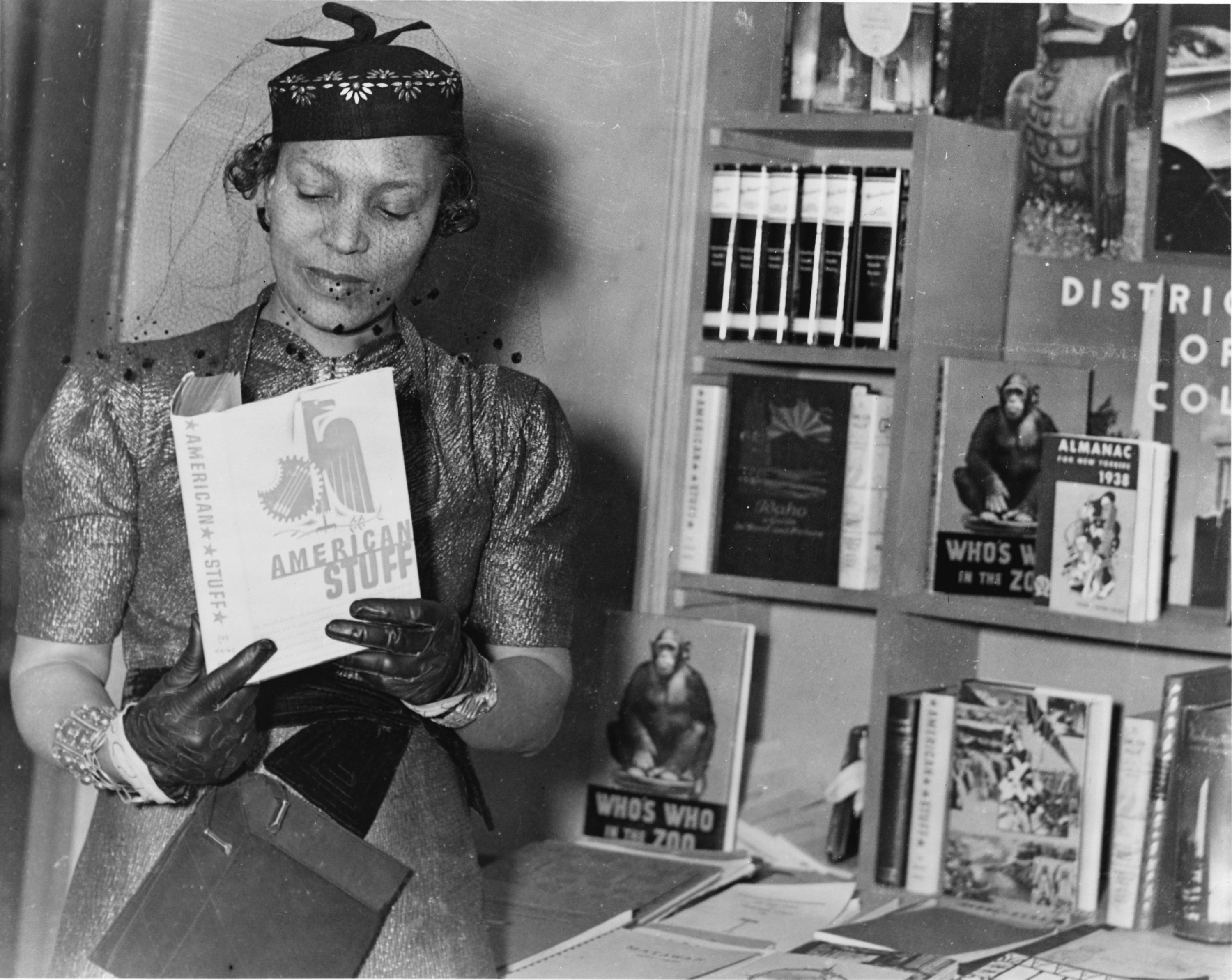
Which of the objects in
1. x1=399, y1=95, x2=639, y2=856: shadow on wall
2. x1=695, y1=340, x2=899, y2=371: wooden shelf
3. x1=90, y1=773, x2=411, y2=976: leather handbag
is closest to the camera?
x1=90, y1=773, x2=411, y2=976: leather handbag

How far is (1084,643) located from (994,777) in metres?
0.24

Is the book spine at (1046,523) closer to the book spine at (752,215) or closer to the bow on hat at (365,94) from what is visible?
the book spine at (752,215)

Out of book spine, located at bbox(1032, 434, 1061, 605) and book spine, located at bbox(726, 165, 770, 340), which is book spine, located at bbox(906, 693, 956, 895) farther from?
book spine, located at bbox(726, 165, 770, 340)

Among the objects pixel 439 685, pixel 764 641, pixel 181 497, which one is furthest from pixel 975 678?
pixel 181 497

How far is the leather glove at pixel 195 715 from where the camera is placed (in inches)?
37.3

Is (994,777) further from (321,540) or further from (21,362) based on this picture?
(21,362)

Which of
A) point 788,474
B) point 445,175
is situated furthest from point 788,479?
point 445,175

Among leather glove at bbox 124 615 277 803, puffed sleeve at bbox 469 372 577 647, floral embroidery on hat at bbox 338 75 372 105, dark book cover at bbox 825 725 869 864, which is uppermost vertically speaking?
floral embroidery on hat at bbox 338 75 372 105

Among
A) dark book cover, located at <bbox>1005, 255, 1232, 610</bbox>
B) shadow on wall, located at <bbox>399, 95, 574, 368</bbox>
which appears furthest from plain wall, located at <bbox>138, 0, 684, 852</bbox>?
dark book cover, located at <bbox>1005, 255, 1232, 610</bbox>

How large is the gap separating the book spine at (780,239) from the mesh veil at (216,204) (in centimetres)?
53

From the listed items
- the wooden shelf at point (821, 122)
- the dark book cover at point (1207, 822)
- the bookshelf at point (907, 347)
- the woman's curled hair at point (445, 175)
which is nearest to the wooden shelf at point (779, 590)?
the bookshelf at point (907, 347)

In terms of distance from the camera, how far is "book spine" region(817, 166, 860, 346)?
1.59 m

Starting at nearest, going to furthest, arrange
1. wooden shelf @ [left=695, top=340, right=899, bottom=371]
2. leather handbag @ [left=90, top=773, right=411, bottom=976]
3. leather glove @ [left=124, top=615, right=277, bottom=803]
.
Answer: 1. leather glove @ [left=124, top=615, right=277, bottom=803]
2. leather handbag @ [left=90, top=773, right=411, bottom=976]
3. wooden shelf @ [left=695, top=340, right=899, bottom=371]

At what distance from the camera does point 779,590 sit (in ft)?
5.44
